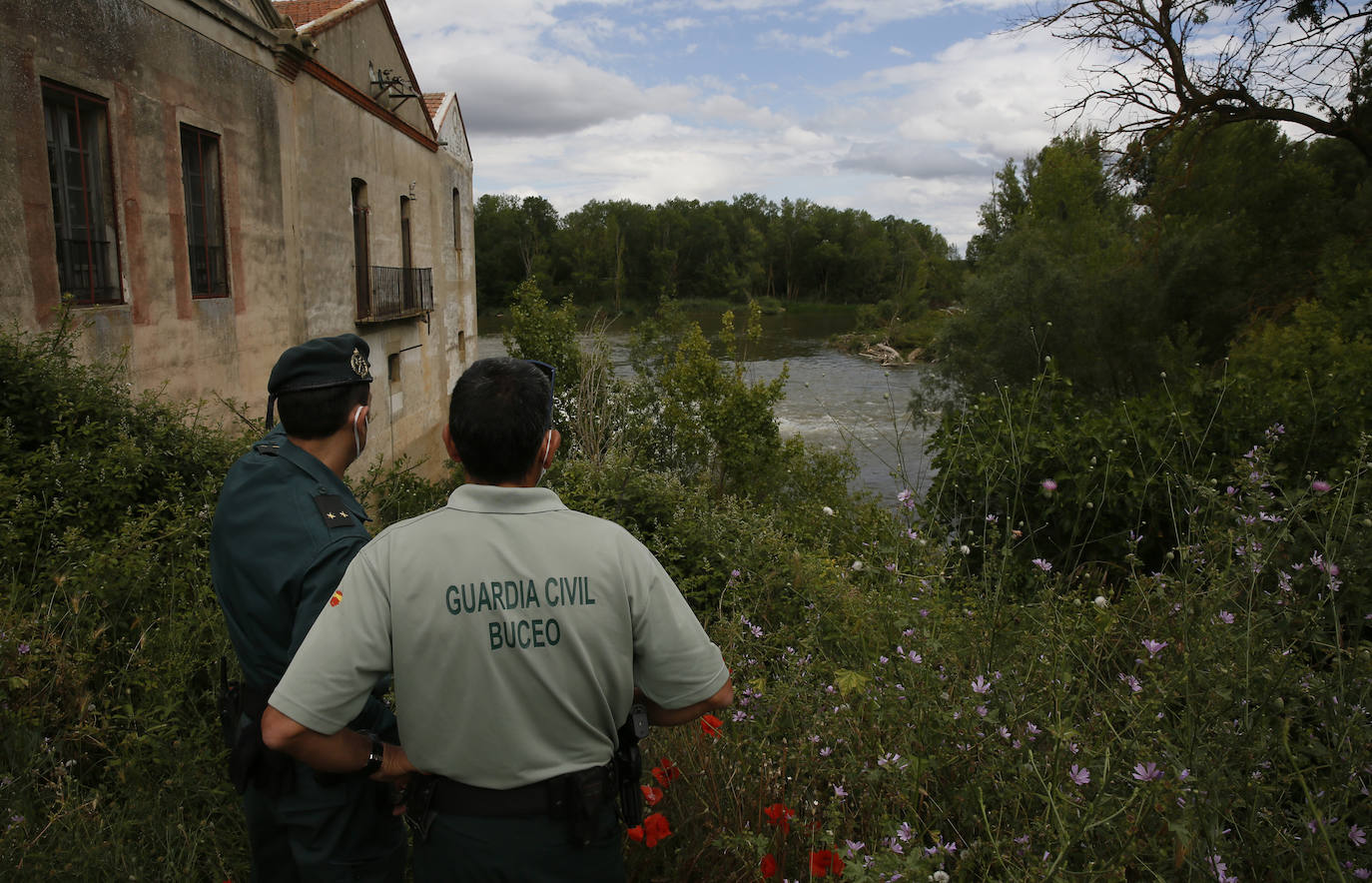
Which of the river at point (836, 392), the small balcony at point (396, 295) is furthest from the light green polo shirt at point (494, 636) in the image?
the small balcony at point (396, 295)

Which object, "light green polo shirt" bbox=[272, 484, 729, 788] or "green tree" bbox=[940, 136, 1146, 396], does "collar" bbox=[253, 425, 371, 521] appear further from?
"green tree" bbox=[940, 136, 1146, 396]

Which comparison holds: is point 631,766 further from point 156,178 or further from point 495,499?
point 156,178

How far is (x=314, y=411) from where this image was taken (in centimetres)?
226

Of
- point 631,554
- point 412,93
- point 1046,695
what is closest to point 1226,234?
point 412,93

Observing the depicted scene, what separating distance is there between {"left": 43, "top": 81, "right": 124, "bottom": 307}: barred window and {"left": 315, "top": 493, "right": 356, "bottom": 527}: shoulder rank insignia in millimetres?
6119

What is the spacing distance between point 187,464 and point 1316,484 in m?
6.16

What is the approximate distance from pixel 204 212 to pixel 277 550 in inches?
339

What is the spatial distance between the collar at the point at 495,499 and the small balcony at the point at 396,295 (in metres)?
12.5

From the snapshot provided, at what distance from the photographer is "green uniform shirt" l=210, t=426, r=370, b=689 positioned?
2055 millimetres

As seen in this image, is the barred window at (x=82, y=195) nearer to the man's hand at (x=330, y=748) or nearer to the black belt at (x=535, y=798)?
the man's hand at (x=330, y=748)

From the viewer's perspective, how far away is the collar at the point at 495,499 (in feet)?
5.78

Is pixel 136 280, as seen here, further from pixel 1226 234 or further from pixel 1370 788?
pixel 1226 234

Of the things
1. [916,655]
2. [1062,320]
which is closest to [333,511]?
[916,655]

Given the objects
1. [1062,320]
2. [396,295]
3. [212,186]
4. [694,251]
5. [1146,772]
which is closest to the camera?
[1146,772]
